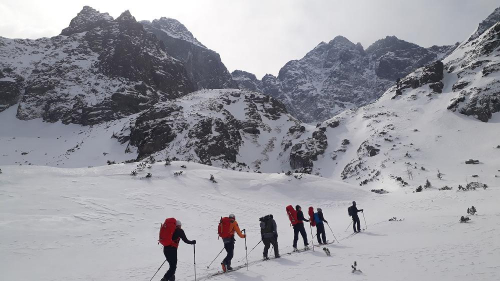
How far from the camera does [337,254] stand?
1065cm

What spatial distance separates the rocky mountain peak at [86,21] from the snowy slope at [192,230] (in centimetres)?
9807

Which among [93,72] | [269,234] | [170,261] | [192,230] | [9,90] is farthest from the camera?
[93,72]

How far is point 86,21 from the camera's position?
340 feet

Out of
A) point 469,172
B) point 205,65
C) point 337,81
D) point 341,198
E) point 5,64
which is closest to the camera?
point 341,198

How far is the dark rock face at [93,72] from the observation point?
7275 cm

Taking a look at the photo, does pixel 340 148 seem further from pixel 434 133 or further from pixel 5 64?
pixel 5 64

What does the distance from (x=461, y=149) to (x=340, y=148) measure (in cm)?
2011

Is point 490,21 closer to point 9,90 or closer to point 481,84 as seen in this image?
point 481,84

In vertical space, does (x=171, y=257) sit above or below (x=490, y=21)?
below

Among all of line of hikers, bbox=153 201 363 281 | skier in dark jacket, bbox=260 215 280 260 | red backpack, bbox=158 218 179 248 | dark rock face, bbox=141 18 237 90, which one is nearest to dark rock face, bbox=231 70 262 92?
dark rock face, bbox=141 18 237 90

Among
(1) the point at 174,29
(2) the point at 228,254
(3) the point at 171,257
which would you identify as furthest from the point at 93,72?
(1) the point at 174,29

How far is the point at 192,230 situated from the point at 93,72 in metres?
81.8

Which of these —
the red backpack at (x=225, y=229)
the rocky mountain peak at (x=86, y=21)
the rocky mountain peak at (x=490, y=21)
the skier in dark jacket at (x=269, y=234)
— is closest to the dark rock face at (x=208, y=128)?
the skier in dark jacket at (x=269, y=234)

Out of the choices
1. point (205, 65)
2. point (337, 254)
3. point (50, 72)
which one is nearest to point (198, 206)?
point (337, 254)
